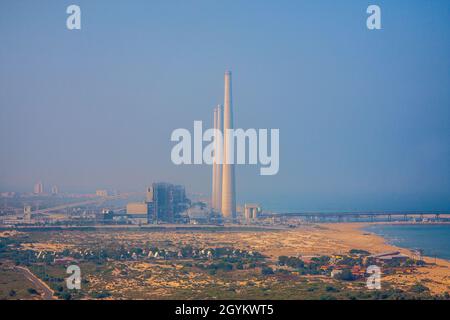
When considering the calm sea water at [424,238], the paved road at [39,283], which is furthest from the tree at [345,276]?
the calm sea water at [424,238]

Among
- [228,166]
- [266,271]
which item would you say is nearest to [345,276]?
[266,271]

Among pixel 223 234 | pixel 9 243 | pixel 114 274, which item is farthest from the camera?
pixel 223 234

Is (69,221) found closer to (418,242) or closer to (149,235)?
(149,235)

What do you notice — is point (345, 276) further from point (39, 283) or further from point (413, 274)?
point (39, 283)

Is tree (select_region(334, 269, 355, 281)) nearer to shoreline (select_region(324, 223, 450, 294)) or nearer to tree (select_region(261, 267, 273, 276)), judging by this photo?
shoreline (select_region(324, 223, 450, 294))
